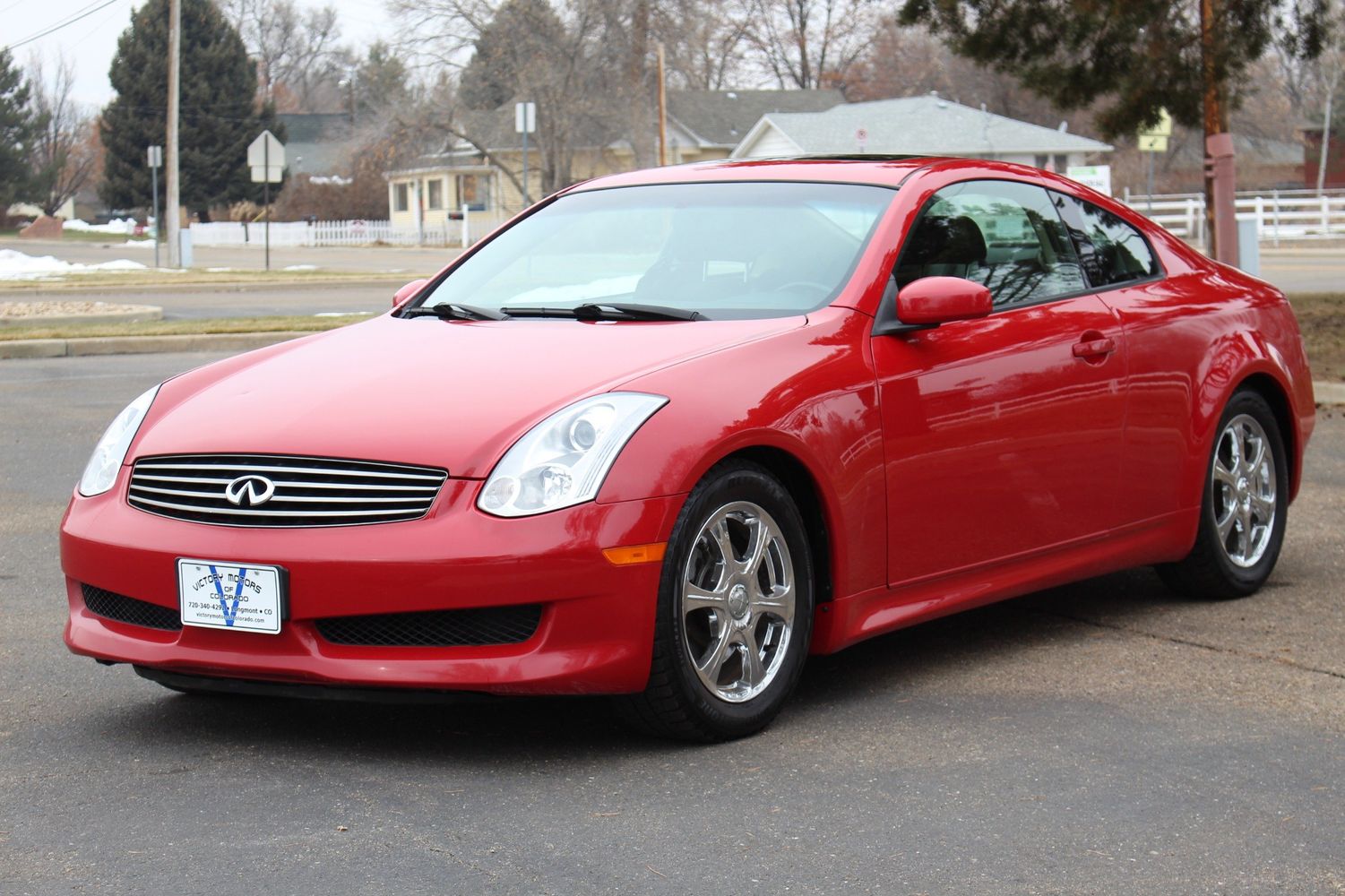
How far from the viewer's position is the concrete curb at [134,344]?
16984mm

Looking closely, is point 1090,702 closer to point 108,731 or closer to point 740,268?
point 740,268

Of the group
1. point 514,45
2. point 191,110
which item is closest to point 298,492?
point 514,45

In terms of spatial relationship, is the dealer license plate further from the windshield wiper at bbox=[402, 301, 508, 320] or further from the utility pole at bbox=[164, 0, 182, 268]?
the utility pole at bbox=[164, 0, 182, 268]

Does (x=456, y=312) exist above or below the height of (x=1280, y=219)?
below

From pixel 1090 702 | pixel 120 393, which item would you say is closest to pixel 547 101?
pixel 120 393

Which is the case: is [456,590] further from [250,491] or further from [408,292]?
[408,292]

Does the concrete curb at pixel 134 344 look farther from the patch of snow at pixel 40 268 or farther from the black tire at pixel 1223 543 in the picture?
the patch of snow at pixel 40 268

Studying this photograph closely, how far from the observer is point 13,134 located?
81875 millimetres

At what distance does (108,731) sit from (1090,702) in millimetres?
2576

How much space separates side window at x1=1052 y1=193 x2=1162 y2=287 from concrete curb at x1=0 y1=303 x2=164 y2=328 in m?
15.8

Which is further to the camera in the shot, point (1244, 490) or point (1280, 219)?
point (1280, 219)

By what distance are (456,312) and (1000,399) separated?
5.27 ft

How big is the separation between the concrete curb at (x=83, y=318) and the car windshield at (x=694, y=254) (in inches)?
604

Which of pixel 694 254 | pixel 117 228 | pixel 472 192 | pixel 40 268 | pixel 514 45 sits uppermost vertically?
pixel 514 45
